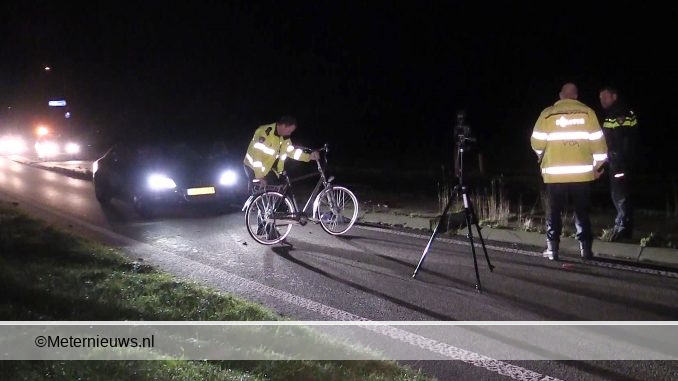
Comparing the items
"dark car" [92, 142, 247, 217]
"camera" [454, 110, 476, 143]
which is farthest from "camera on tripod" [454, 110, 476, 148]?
"dark car" [92, 142, 247, 217]

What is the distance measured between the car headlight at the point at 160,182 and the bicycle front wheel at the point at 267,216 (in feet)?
11.8

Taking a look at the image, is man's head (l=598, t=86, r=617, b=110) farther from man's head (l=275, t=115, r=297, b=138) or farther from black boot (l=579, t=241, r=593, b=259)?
man's head (l=275, t=115, r=297, b=138)

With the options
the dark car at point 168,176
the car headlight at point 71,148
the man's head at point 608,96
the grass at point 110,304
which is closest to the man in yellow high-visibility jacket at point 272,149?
the grass at point 110,304

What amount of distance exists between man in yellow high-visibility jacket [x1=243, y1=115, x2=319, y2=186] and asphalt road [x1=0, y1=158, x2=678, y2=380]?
1.10m

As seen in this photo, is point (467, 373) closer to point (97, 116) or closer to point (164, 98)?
point (164, 98)

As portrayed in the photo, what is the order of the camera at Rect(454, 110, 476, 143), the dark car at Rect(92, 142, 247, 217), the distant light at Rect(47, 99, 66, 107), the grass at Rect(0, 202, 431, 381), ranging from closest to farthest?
the grass at Rect(0, 202, 431, 381)
the camera at Rect(454, 110, 476, 143)
the dark car at Rect(92, 142, 247, 217)
the distant light at Rect(47, 99, 66, 107)

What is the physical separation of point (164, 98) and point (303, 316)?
44.2 m

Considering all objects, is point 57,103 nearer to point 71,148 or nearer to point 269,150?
point 71,148

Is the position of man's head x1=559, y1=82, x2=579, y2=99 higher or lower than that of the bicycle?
higher

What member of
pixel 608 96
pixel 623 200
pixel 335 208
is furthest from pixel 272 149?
pixel 623 200

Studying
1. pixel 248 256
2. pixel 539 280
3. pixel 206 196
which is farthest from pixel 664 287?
pixel 206 196

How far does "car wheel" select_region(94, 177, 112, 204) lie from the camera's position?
1387cm

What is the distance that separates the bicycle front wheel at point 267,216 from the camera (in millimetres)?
9219

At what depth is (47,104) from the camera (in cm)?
5453
